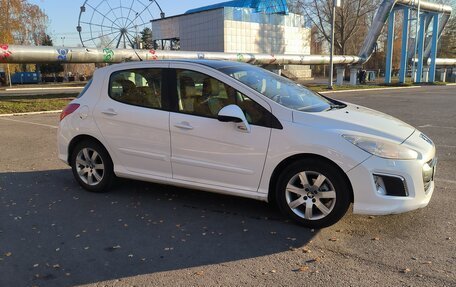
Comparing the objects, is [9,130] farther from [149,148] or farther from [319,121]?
[319,121]

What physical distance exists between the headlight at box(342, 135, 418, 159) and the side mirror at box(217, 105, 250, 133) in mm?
971

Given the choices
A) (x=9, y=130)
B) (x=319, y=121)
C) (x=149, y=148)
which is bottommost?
(x=9, y=130)

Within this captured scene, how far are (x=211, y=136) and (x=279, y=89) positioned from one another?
3.20 ft

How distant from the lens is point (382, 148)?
3.91 metres

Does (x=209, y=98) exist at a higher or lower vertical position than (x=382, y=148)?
higher

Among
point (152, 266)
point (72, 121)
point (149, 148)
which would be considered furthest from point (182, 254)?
point (72, 121)

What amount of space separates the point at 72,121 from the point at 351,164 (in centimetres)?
357

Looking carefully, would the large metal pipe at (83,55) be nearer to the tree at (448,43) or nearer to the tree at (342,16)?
the tree at (342,16)

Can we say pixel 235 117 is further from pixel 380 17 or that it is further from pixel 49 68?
pixel 49 68

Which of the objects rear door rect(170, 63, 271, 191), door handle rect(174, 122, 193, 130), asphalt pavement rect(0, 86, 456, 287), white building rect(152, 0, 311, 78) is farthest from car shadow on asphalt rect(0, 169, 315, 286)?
white building rect(152, 0, 311, 78)

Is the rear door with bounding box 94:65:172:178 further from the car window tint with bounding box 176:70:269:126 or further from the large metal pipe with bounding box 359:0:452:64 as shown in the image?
the large metal pipe with bounding box 359:0:452:64

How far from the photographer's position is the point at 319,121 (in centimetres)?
415

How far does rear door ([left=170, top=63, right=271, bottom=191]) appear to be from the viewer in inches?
170

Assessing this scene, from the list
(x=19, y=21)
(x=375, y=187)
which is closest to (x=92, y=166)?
(x=375, y=187)
